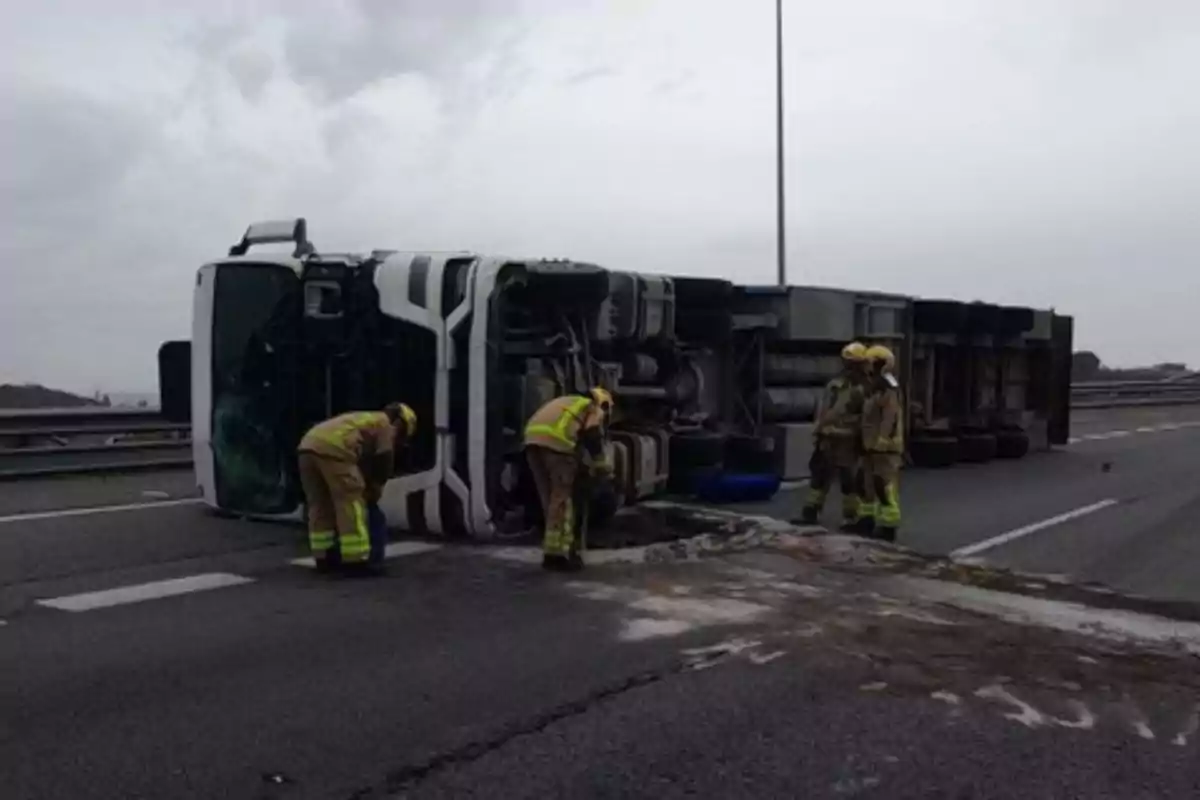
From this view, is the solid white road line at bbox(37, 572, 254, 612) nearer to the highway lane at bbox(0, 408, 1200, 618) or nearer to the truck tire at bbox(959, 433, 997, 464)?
the highway lane at bbox(0, 408, 1200, 618)

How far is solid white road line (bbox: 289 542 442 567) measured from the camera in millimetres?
8883

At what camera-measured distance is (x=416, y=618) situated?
7.10 meters

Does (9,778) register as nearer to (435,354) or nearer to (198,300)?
(435,354)

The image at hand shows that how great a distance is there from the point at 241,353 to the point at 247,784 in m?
6.54

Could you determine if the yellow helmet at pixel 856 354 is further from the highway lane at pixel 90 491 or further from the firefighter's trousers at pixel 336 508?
the highway lane at pixel 90 491

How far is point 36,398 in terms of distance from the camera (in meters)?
22.6

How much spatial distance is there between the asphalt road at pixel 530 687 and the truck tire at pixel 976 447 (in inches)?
319

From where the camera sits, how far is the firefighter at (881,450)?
10453 millimetres

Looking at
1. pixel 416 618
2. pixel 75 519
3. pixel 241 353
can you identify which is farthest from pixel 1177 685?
pixel 75 519

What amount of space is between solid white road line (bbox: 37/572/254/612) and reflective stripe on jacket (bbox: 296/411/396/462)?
2.95 ft

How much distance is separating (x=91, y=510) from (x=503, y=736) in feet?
24.7

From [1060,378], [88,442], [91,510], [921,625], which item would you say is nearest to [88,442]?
[88,442]

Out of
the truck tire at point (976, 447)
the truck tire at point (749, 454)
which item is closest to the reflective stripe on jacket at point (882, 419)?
the truck tire at point (749, 454)

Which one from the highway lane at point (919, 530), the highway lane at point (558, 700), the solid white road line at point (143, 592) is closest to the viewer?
the highway lane at point (558, 700)
